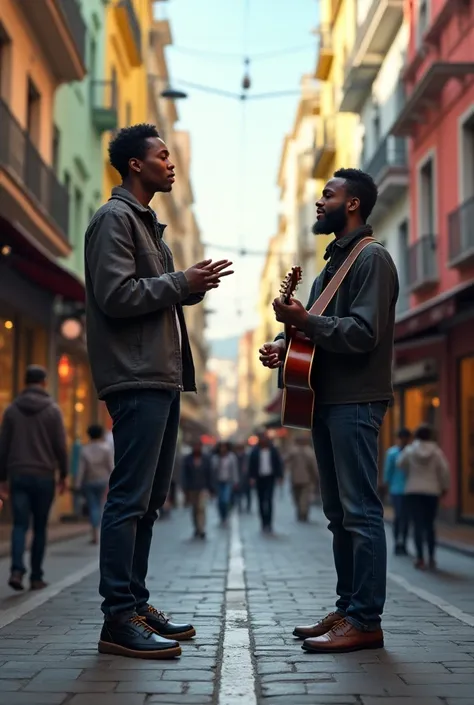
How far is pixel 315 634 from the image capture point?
5.66m

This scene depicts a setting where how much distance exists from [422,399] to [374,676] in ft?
70.2

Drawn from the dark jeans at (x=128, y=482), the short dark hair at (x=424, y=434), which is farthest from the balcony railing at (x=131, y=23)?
the dark jeans at (x=128, y=482)

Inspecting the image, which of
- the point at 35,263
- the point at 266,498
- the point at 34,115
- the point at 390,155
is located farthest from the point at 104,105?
the point at 35,263

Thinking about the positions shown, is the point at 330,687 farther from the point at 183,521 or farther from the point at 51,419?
the point at 183,521

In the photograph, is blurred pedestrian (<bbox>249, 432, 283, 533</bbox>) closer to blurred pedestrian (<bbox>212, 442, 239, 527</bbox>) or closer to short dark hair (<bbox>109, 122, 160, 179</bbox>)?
blurred pedestrian (<bbox>212, 442, 239, 527</bbox>)

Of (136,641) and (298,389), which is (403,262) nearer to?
(298,389)

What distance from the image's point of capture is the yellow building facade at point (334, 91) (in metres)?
37.2

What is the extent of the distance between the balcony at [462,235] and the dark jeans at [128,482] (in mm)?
15155

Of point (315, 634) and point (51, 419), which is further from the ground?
point (51, 419)

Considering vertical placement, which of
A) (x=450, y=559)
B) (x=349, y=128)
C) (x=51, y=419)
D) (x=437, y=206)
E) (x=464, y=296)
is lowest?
(x=450, y=559)

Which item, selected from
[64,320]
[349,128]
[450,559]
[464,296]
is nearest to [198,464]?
[64,320]

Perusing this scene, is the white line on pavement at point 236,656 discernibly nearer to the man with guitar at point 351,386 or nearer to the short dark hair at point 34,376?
the man with guitar at point 351,386

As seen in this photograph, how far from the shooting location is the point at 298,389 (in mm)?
5484

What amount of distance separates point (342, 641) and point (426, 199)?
21381 mm
